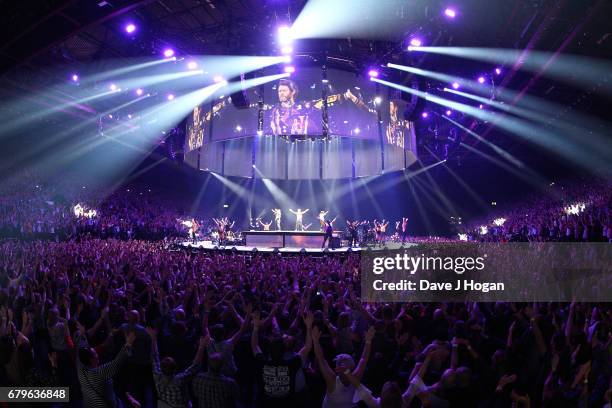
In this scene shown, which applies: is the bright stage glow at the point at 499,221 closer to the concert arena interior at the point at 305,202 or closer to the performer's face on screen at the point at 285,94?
the concert arena interior at the point at 305,202

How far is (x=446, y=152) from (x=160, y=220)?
18.0 metres

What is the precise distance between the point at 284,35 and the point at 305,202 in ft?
58.8

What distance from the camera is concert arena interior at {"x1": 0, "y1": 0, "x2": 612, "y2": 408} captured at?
152 inches

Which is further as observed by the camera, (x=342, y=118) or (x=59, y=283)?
(x=342, y=118)

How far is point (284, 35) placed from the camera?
1333cm

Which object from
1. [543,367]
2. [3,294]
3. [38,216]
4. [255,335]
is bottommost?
[543,367]

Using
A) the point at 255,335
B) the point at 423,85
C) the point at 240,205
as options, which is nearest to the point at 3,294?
the point at 255,335

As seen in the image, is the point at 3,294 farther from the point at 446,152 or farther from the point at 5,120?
the point at 446,152

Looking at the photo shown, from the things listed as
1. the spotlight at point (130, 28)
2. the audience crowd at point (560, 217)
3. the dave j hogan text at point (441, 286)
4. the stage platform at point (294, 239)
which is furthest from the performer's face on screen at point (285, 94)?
the audience crowd at point (560, 217)

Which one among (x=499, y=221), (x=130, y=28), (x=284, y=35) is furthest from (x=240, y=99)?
(x=499, y=221)

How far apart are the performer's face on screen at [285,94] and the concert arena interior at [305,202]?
0.35ft

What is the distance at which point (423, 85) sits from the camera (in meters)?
14.8

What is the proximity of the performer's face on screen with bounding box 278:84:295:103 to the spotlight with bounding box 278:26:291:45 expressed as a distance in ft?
11.2

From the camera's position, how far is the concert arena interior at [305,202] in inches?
152
